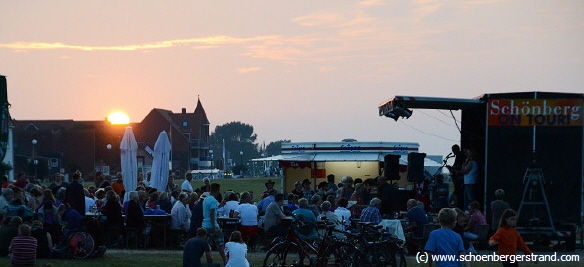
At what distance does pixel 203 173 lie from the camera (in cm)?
13438

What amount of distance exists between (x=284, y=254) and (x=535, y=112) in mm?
7428

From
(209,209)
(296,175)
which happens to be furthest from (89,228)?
(296,175)

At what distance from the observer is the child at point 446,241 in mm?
11156

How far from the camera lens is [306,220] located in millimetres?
19031

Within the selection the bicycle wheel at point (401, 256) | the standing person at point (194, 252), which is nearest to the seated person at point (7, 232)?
the standing person at point (194, 252)

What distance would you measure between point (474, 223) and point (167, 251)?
21.9 feet

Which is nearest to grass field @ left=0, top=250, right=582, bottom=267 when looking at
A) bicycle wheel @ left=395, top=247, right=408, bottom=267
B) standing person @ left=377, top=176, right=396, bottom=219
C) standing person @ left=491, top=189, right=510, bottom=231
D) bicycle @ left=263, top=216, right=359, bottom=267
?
standing person @ left=491, top=189, right=510, bottom=231

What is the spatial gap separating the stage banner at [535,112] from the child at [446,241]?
11.0 metres

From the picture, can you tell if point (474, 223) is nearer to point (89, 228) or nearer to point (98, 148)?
point (89, 228)

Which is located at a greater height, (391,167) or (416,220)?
(391,167)

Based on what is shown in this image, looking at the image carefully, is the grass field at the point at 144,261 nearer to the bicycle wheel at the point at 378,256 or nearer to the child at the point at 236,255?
the bicycle wheel at the point at 378,256

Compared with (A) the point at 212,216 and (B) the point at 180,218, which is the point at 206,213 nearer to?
(A) the point at 212,216

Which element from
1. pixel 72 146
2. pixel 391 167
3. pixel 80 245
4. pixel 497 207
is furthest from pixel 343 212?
→ pixel 72 146

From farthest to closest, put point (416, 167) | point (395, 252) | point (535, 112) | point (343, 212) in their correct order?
1. point (416, 167)
2. point (535, 112)
3. point (343, 212)
4. point (395, 252)
